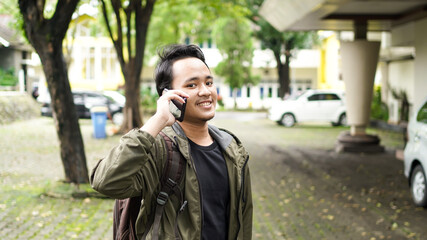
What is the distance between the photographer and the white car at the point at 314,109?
2697 cm

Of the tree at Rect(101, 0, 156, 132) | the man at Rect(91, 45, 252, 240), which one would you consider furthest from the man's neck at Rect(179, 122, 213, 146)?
→ the tree at Rect(101, 0, 156, 132)

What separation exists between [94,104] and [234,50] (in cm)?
1755

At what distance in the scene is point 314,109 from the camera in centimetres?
2702

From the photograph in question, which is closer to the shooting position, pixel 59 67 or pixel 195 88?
pixel 195 88

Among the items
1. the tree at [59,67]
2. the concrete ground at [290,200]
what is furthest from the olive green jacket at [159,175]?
the tree at [59,67]

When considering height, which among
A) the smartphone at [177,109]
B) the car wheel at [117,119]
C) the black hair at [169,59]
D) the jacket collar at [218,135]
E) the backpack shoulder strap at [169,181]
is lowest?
the car wheel at [117,119]

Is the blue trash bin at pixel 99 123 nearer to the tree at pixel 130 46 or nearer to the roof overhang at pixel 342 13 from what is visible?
the tree at pixel 130 46

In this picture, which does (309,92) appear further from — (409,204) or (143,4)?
(409,204)

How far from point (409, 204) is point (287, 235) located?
9.58 ft

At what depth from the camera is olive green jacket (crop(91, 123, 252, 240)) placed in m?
2.50

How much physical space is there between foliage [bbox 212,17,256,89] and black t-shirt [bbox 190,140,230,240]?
39742 millimetres

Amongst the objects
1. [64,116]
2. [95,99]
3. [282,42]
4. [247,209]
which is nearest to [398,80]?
[282,42]

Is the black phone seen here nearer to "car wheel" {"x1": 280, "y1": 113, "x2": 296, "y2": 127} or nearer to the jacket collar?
the jacket collar

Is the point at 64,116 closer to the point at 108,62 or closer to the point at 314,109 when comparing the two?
the point at 314,109
